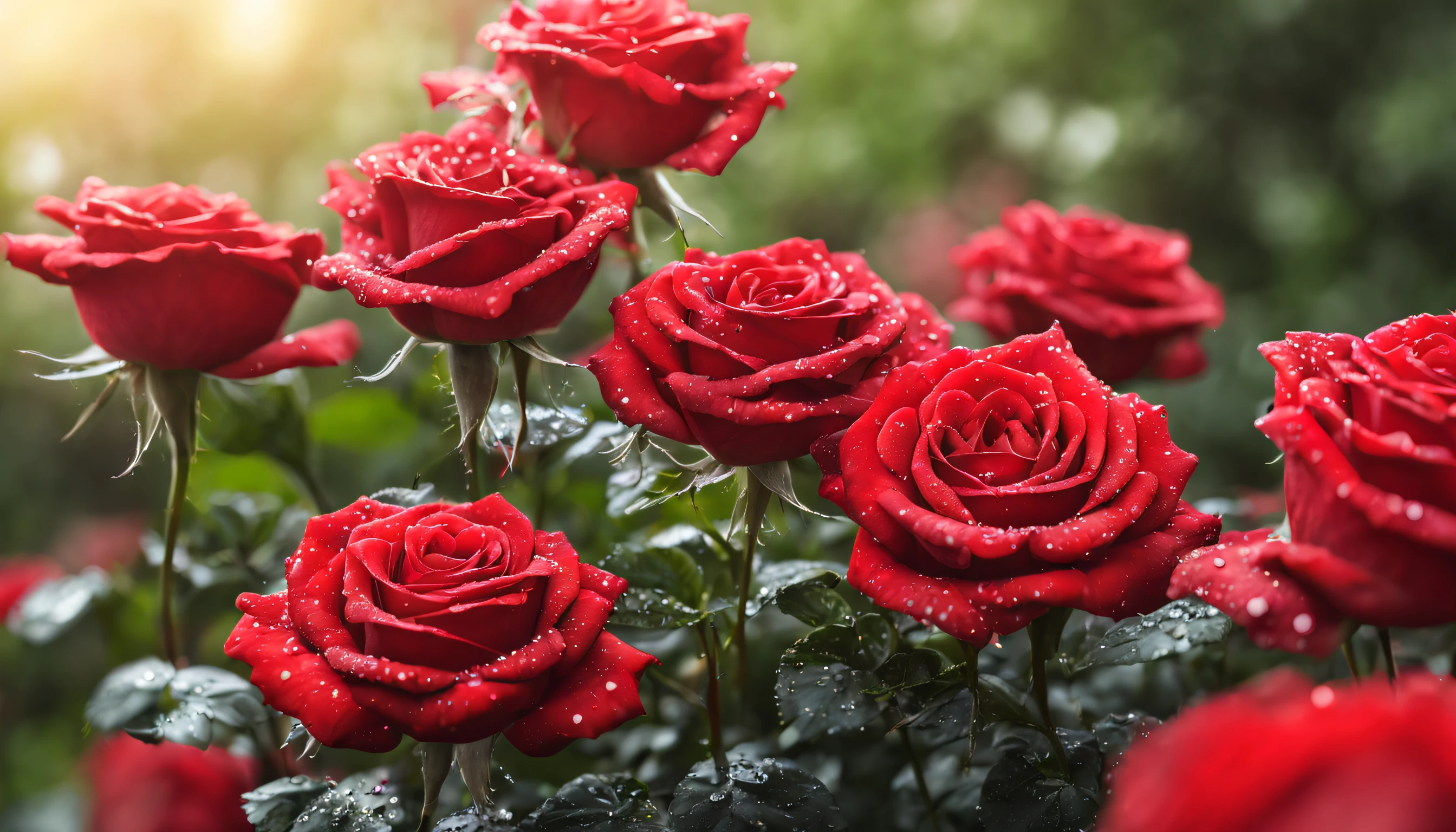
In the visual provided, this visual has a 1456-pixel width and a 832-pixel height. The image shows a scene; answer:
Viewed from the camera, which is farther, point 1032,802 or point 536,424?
point 536,424

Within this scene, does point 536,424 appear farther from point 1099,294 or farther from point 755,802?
point 1099,294

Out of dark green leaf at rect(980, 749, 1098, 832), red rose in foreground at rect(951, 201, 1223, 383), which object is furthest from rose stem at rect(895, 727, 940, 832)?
red rose in foreground at rect(951, 201, 1223, 383)

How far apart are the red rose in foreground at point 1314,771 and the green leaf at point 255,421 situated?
0.54 metres

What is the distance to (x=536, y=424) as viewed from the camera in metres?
0.51

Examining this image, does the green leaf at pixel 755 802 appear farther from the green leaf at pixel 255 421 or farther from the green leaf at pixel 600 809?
the green leaf at pixel 255 421

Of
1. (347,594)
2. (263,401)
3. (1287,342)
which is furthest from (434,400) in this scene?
(1287,342)

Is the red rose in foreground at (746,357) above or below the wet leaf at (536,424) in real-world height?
above

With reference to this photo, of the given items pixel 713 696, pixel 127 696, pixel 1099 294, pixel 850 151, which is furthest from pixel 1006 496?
pixel 850 151

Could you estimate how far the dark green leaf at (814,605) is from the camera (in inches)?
17.4

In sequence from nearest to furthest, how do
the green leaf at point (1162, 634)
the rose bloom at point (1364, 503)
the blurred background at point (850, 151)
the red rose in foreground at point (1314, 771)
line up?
the red rose in foreground at point (1314, 771) → the rose bloom at point (1364, 503) → the green leaf at point (1162, 634) → the blurred background at point (850, 151)

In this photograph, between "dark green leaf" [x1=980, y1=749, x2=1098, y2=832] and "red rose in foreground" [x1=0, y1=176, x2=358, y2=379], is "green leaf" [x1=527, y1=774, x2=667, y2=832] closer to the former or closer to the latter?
"dark green leaf" [x1=980, y1=749, x2=1098, y2=832]

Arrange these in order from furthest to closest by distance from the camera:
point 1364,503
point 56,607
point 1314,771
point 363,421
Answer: point 363,421 → point 56,607 → point 1364,503 → point 1314,771

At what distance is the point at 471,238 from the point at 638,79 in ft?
0.36

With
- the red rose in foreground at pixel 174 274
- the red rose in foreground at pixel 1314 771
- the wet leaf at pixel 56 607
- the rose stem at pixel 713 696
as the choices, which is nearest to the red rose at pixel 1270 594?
the red rose in foreground at pixel 1314 771
